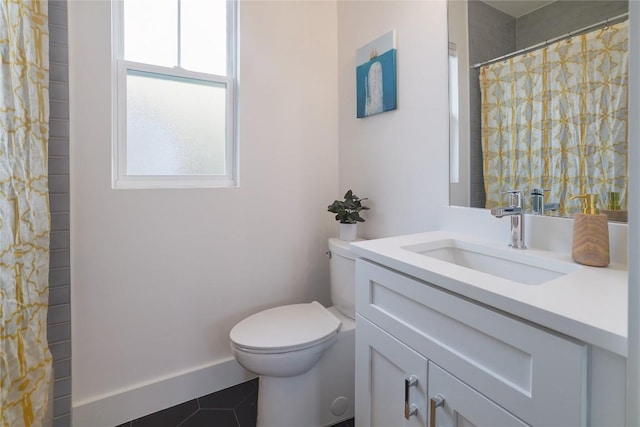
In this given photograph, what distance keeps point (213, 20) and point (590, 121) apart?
5.58ft

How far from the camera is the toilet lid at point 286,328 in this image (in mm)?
1239

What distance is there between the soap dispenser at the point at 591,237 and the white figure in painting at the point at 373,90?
0.99 metres

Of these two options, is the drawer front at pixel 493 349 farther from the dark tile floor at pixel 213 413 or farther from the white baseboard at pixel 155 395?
the white baseboard at pixel 155 395

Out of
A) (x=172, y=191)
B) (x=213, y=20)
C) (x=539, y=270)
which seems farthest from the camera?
(x=213, y=20)

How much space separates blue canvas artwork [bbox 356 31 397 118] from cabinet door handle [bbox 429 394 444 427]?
122 centimetres

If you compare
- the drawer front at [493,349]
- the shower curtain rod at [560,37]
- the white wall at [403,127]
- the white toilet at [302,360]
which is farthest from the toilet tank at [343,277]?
the shower curtain rod at [560,37]

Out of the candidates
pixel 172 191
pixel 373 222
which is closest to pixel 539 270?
pixel 373 222

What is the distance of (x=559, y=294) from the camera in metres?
0.63

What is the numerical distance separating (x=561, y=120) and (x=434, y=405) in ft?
3.01

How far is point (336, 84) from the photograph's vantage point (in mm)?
1960

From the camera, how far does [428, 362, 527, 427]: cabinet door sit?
653 mm

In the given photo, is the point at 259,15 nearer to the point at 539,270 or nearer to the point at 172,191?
the point at 172,191

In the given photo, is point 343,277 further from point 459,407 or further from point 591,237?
point 591,237

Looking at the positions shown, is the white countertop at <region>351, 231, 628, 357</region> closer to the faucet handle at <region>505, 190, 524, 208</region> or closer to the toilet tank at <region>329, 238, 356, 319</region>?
the faucet handle at <region>505, 190, 524, 208</region>
